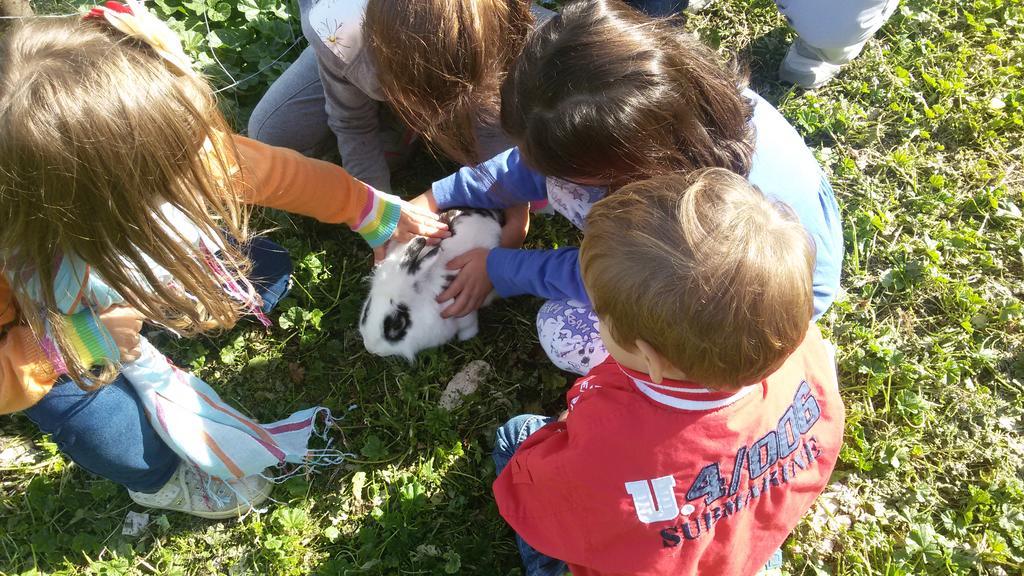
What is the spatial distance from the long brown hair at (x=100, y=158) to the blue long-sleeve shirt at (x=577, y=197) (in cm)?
97

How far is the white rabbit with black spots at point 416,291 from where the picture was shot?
95.2 inches

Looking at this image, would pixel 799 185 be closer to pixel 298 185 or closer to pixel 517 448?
pixel 517 448

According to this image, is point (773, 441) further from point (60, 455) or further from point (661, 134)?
point (60, 455)

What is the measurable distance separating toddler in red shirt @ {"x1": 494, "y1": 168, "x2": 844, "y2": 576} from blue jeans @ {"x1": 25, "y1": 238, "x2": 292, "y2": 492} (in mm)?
1171

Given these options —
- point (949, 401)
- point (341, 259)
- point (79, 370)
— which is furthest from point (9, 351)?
point (949, 401)

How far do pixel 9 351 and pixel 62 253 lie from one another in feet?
1.27

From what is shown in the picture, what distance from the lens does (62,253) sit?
5.60 feet

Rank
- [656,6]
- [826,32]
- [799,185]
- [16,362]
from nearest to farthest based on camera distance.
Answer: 1. [16,362]
2. [799,185]
3. [826,32]
4. [656,6]

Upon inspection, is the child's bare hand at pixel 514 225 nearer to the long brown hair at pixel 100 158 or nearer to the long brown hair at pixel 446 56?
the long brown hair at pixel 446 56

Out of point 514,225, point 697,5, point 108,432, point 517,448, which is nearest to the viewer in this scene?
point 108,432

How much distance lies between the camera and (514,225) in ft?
8.80

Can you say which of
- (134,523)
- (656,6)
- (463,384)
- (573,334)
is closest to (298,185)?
(463,384)

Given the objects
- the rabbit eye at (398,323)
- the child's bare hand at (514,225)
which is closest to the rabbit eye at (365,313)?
the rabbit eye at (398,323)

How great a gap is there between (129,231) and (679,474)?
4.69 ft
